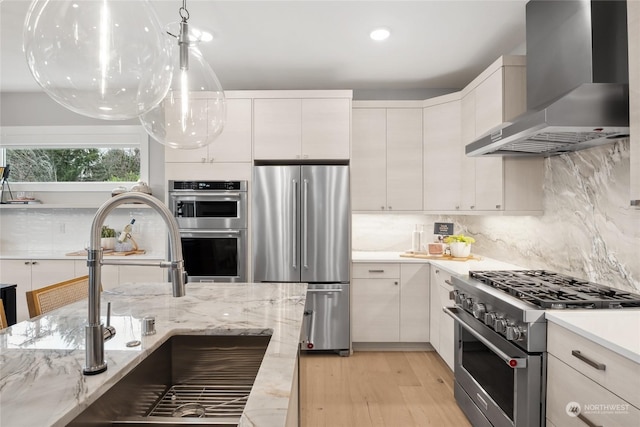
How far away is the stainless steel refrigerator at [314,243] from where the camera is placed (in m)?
3.40

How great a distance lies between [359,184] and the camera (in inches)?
147

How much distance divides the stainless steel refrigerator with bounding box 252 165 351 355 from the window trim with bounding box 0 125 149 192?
1.82 metres

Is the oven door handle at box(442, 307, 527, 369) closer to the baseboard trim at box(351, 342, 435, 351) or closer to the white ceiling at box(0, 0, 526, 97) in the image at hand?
the baseboard trim at box(351, 342, 435, 351)

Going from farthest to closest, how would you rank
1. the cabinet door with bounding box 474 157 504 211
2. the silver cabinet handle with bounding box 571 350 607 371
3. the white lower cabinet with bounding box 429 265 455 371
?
1. the white lower cabinet with bounding box 429 265 455 371
2. the cabinet door with bounding box 474 157 504 211
3. the silver cabinet handle with bounding box 571 350 607 371

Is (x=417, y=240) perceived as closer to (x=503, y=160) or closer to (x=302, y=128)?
(x=503, y=160)

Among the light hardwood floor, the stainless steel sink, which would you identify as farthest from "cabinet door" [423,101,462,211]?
the stainless steel sink

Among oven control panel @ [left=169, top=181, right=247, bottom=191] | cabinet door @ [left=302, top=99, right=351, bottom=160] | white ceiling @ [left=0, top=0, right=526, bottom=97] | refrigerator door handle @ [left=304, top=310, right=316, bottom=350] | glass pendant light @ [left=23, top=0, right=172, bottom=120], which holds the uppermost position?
white ceiling @ [left=0, top=0, right=526, bottom=97]

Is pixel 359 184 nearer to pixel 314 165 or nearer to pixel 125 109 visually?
pixel 314 165

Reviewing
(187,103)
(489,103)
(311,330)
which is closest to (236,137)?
(311,330)

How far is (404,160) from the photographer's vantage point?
3.73 meters

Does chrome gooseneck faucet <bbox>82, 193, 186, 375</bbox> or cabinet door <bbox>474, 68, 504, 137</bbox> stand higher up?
cabinet door <bbox>474, 68, 504, 137</bbox>

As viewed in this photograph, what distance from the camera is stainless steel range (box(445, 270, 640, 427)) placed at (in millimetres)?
1647

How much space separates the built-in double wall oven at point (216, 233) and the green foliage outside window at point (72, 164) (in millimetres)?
1302

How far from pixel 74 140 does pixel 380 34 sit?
361cm
